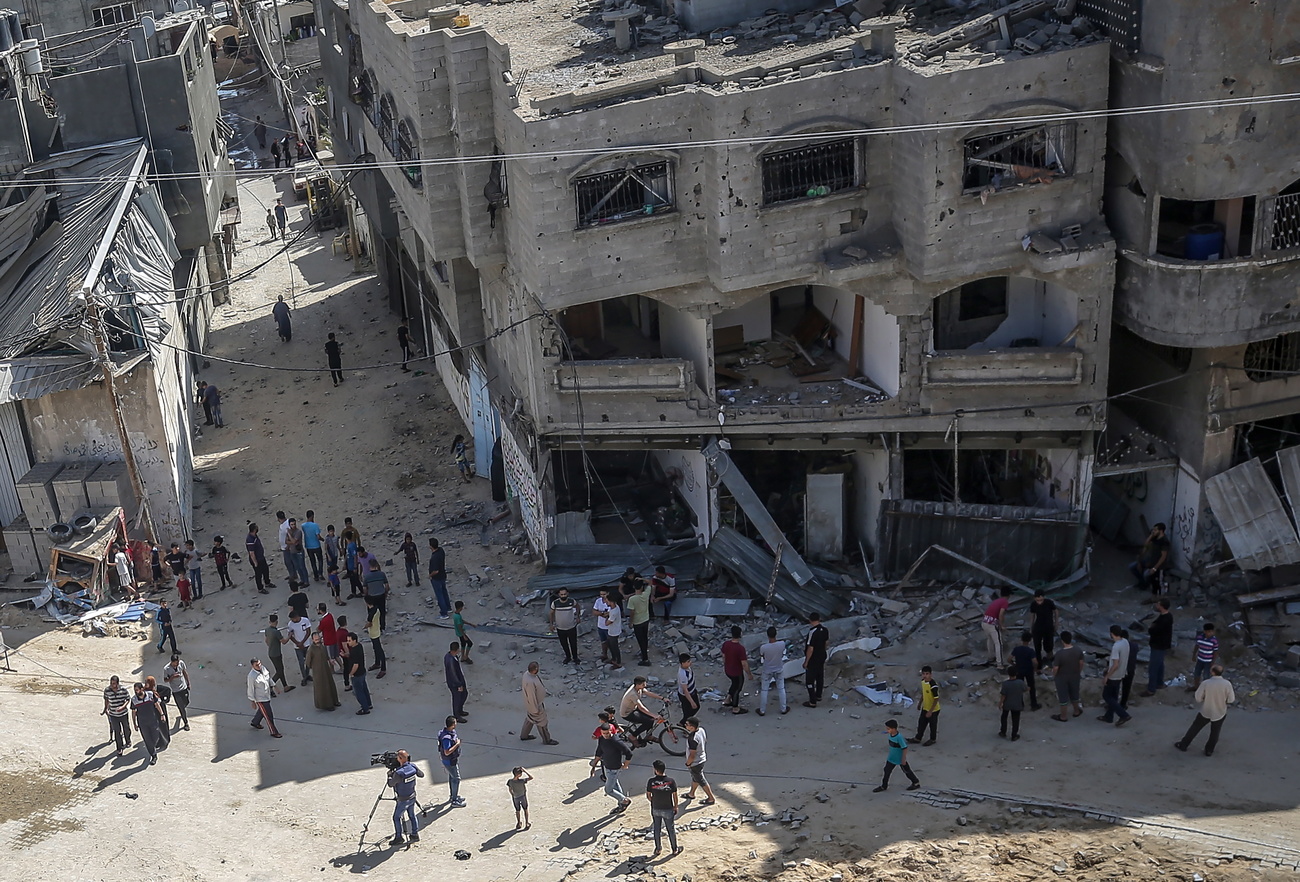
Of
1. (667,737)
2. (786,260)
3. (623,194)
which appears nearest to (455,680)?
(667,737)

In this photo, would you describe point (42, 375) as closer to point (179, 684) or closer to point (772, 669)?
point (179, 684)

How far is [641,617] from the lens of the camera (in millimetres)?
24844

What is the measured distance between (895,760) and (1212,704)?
4.46 m

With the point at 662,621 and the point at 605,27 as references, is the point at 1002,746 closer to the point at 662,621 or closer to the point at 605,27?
the point at 662,621

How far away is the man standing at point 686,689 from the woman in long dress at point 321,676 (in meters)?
5.57

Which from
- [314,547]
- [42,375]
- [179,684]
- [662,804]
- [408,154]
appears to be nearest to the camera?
[662,804]

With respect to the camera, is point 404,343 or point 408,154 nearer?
point 408,154

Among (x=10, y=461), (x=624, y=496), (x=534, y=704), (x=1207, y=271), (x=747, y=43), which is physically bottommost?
(x=624, y=496)

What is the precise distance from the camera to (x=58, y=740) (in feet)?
76.5

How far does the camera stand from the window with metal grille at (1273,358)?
2514 cm

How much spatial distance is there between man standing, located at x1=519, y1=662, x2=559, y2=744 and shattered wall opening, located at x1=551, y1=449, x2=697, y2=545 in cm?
594

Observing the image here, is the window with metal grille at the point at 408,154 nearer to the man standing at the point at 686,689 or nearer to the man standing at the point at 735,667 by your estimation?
the man standing at the point at 735,667

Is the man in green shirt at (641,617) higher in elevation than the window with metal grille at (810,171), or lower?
lower

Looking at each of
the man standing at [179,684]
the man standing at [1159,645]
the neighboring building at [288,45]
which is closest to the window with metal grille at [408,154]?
the man standing at [179,684]
